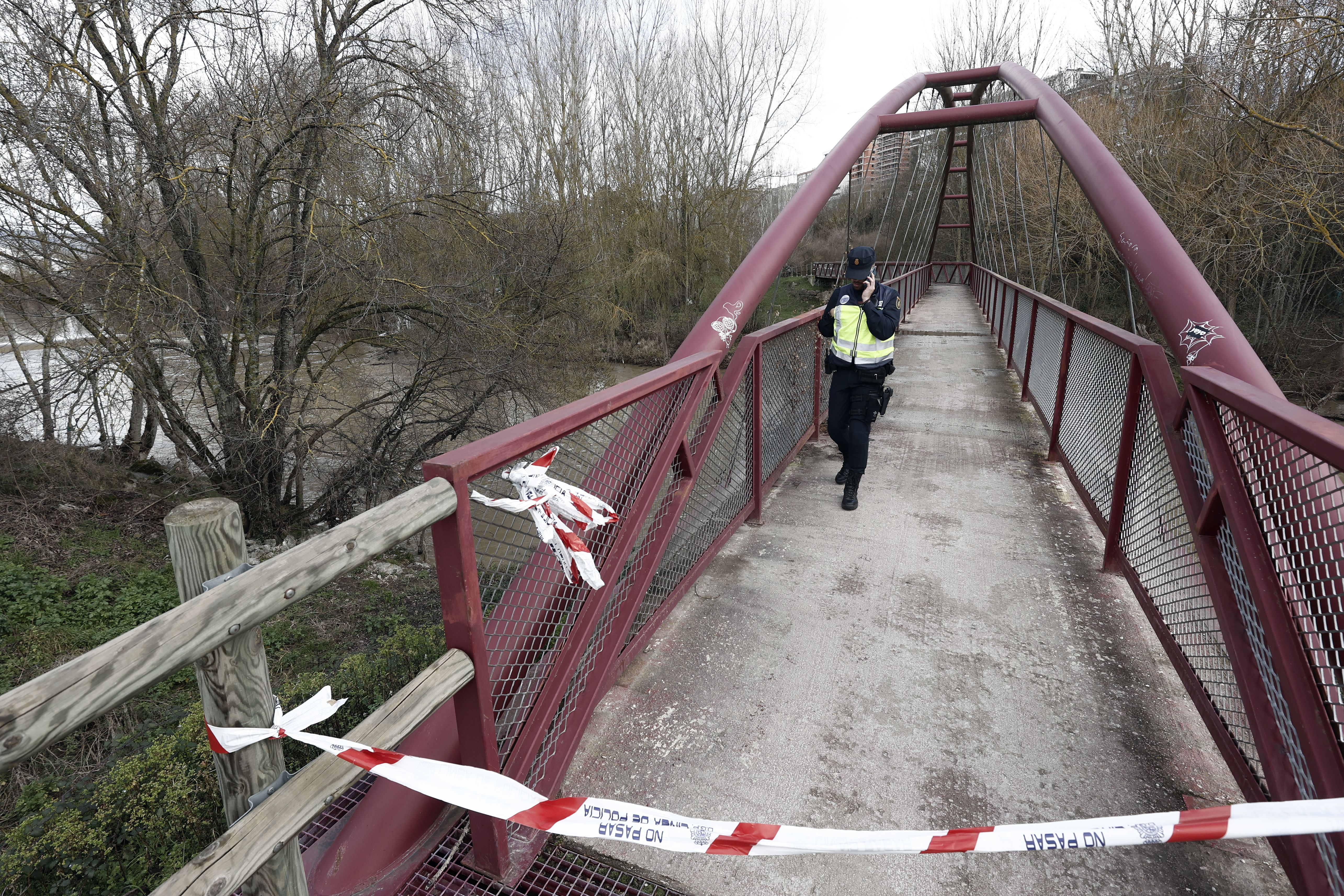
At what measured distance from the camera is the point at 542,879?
6.61ft

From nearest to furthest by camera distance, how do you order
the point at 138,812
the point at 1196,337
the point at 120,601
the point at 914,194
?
the point at 1196,337, the point at 138,812, the point at 120,601, the point at 914,194

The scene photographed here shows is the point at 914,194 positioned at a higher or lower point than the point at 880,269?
higher

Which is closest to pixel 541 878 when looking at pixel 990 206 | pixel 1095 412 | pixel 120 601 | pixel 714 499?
pixel 714 499

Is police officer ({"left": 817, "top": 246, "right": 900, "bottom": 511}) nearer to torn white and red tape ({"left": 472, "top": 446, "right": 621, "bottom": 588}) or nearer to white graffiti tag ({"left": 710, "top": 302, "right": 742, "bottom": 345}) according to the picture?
white graffiti tag ({"left": 710, "top": 302, "right": 742, "bottom": 345})

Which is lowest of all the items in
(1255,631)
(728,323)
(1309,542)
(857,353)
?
(1255,631)

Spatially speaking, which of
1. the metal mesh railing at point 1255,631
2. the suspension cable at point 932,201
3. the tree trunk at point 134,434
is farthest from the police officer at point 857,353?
the suspension cable at point 932,201

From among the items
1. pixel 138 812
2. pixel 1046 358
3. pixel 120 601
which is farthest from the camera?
pixel 120 601

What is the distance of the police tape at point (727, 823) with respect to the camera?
129 cm

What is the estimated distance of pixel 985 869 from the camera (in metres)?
2.01

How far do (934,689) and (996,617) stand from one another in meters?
0.70

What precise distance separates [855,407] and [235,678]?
3801 mm

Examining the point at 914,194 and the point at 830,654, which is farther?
the point at 914,194

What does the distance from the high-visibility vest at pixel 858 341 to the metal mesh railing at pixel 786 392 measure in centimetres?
45

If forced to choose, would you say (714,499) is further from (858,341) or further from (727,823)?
(727,823)
